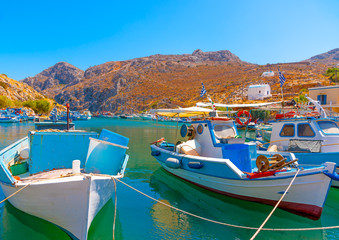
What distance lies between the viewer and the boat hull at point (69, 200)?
17.8 feet

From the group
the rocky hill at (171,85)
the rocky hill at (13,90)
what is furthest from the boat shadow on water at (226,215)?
the rocky hill at (13,90)

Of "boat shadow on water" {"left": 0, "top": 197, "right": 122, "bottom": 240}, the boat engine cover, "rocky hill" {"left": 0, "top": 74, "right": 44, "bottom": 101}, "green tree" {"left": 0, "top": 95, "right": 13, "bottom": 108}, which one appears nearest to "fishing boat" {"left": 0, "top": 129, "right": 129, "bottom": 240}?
"boat shadow on water" {"left": 0, "top": 197, "right": 122, "bottom": 240}

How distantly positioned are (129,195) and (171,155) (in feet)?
9.33

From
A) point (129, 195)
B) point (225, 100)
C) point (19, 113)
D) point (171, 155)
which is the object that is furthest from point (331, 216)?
point (19, 113)

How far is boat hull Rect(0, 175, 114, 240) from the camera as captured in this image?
214 inches

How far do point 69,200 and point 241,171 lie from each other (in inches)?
237

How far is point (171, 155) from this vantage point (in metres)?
11.0

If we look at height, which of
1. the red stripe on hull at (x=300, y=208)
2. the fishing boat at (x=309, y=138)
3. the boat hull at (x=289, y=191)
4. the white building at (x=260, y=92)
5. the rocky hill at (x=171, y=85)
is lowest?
the red stripe on hull at (x=300, y=208)

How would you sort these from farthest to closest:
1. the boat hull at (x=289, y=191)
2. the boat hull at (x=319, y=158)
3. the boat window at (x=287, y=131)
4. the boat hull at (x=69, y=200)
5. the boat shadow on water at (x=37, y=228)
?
the boat window at (x=287, y=131)
the boat hull at (x=319, y=158)
the boat hull at (x=289, y=191)
the boat shadow on water at (x=37, y=228)
the boat hull at (x=69, y=200)

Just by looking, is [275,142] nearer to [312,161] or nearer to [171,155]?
[312,161]

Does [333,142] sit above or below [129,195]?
above

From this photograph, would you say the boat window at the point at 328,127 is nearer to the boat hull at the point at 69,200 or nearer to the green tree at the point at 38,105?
the boat hull at the point at 69,200

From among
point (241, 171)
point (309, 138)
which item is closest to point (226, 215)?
point (241, 171)

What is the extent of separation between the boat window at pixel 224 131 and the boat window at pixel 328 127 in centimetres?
471
